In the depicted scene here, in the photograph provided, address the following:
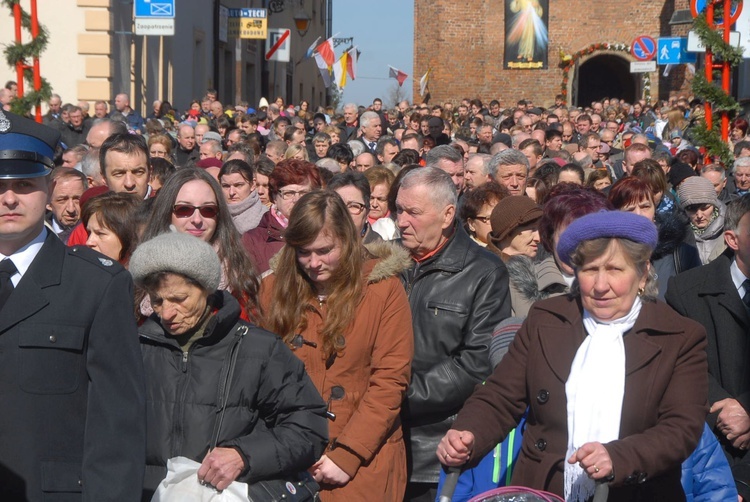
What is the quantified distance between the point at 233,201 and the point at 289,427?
4027 millimetres

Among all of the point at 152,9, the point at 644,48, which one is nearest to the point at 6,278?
the point at 152,9

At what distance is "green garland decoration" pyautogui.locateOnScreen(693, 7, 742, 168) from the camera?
41.0 ft

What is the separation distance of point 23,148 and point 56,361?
0.62m

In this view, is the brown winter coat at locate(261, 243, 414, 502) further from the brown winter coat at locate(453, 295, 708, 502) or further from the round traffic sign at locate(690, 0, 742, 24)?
the round traffic sign at locate(690, 0, 742, 24)

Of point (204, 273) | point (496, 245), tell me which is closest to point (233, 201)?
point (496, 245)

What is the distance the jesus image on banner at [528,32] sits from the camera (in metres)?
45.5

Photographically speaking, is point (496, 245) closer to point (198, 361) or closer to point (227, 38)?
point (198, 361)

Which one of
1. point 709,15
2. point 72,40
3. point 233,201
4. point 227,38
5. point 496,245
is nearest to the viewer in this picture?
point 496,245

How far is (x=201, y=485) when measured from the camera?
12.0 ft

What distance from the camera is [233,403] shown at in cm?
378

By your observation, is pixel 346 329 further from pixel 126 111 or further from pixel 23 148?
pixel 126 111

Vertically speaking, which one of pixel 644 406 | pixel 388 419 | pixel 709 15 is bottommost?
pixel 388 419

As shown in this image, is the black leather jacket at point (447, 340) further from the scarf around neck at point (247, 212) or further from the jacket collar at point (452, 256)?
the scarf around neck at point (247, 212)

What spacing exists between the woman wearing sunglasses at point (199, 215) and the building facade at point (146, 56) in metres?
15.4
